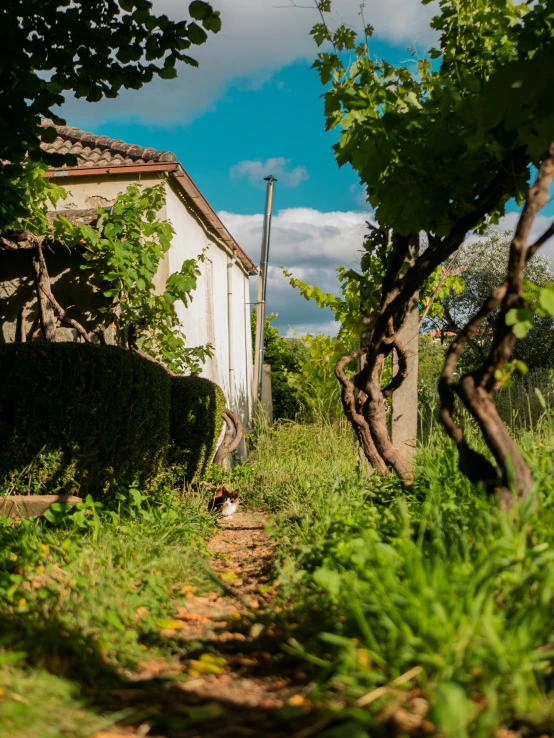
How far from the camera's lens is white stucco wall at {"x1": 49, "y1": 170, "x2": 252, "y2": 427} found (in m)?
8.74

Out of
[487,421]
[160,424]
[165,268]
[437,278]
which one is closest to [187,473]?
[160,424]

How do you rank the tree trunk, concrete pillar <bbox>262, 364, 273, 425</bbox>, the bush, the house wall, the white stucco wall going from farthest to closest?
concrete pillar <bbox>262, 364, 273, 425</bbox>, the house wall, the white stucco wall, the tree trunk, the bush

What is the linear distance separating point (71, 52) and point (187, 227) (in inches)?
234

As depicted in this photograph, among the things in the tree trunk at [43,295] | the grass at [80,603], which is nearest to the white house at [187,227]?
the tree trunk at [43,295]

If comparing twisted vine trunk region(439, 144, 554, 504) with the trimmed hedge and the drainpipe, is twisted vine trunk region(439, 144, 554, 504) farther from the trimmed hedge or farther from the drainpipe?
the drainpipe

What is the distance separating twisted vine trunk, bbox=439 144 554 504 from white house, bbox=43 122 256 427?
4635 mm

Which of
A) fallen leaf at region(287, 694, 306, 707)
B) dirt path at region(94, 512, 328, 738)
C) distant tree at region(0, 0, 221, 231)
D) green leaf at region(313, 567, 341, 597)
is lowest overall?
dirt path at region(94, 512, 328, 738)

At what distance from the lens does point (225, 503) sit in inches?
235

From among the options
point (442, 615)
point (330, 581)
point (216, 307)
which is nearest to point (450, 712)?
point (442, 615)

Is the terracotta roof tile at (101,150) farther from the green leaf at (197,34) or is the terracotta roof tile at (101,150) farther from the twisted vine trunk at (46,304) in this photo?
the green leaf at (197,34)

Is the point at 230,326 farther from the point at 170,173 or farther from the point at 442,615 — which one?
the point at 442,615

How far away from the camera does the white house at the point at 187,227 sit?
8555 mm

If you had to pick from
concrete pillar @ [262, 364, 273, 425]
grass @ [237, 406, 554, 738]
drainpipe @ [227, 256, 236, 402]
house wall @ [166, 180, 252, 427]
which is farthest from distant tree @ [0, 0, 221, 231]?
concrete pillar @ [262, 364, 273, 425]

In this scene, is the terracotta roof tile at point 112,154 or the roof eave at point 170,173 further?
the terracotta roof tile at point 112,154
